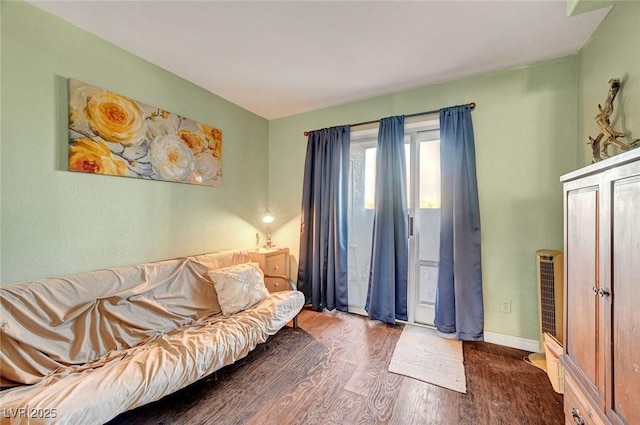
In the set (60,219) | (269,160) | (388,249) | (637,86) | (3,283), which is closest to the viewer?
(637,86)

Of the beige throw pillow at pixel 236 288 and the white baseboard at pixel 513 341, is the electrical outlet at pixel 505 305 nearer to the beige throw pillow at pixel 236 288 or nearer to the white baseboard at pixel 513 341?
the white baseboard at pixel 513 341

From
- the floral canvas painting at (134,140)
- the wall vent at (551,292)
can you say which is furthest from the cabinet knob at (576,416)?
the floral canvas painting at (134,140)

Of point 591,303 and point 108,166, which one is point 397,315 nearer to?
point 591,303

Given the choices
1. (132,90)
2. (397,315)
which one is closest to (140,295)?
(132,90)

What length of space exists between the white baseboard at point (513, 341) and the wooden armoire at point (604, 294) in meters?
1.05

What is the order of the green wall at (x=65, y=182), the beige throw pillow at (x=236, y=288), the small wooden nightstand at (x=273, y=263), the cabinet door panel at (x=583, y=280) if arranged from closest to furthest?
the cabinet door panel at (x=583, y=280) < the green wall at (x=65, y=182) < the beige throw pillow at (x=236, y=288) < the small wooden nightstand at (x=273, y=263)

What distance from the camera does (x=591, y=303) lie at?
108 cm

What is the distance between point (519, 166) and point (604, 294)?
60.7 inches

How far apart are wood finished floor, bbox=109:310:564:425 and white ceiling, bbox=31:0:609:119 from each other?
248cm

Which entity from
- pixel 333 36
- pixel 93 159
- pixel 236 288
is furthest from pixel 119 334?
pixel 333 36

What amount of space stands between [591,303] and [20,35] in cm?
337

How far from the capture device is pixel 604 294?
38.6 inches

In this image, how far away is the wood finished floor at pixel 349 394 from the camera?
1490 millimetres

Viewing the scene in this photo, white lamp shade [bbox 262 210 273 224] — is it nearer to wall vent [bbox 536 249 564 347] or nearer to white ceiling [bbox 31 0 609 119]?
white ceiling [bbox 31 0 609 119]
